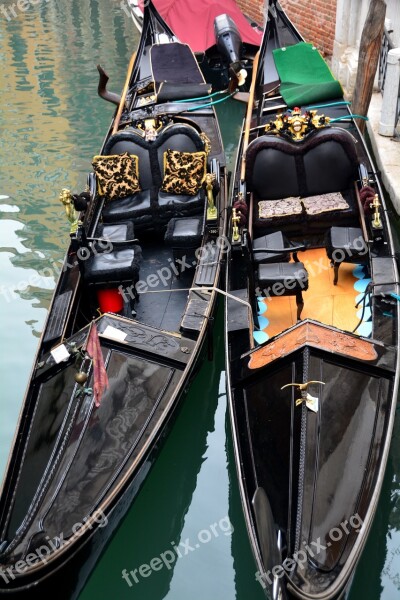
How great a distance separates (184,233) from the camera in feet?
14.7

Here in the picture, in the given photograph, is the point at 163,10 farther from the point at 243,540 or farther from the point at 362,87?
the point at 243,540

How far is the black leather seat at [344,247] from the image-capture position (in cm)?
408

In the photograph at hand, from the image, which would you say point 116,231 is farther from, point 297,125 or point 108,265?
point 297,125

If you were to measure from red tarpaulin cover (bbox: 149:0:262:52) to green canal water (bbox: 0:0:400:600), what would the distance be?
3.01 ft

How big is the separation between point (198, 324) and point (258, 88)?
3179mm

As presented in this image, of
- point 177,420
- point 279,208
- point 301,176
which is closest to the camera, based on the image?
point 177,420

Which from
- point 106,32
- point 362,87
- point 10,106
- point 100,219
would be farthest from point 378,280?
point 106,32

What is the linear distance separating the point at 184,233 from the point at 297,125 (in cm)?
101

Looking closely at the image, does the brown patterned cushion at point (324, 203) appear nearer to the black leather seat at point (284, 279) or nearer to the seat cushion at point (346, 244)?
the seat cushion at point (346, 244)

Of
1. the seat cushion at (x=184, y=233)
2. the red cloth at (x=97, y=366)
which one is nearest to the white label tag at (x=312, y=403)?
the red cloth at (x=97, y=366)

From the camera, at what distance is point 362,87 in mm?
5871
